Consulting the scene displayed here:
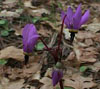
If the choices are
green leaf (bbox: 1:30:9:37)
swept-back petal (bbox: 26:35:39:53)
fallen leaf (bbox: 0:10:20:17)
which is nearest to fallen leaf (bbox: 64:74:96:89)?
swept-back petal (bbox: 26:35:39:53)

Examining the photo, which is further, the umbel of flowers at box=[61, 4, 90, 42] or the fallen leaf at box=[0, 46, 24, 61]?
the fallen leaf at box=[0, 46, 24, 61]

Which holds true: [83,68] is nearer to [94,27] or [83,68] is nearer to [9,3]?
[94,27]

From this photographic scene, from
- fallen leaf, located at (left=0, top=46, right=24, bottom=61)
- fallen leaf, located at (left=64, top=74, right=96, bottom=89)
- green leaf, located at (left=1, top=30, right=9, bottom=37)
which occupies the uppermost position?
green leaf, located at (left=1, top=30, right=9, bottom=37)

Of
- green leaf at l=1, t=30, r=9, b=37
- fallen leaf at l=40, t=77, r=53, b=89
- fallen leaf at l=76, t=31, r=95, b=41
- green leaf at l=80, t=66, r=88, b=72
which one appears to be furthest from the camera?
fallen leaf at l=76, t=31, r=95, b=41

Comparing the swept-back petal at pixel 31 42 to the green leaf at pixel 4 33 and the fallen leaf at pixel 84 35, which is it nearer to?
the green leaf at pixel 4 33

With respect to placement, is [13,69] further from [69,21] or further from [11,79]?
[69,21]

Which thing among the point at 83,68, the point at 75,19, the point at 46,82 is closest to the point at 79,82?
the point at 83,68

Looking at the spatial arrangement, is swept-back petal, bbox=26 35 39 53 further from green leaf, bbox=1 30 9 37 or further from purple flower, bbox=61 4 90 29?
green leaf, bbox=1 30 9 37

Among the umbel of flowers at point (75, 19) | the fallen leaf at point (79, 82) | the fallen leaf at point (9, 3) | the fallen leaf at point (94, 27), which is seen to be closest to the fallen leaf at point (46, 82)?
the fallen leaf at point (79, 82)

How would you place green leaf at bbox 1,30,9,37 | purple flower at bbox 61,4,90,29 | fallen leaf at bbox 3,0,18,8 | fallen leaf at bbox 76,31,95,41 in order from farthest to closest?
fallen leaf at bbox 3,0,18,8, fallen leaf at bbox 76,31,95,41, green leaf at bbox 1,30,9,37, purple flower at bbox 61,4,90,29
